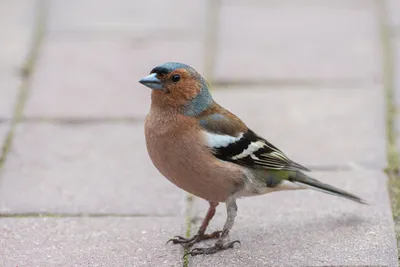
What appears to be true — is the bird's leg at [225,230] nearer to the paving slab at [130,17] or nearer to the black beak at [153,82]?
the black beak at [153,82]

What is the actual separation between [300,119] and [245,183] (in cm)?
171

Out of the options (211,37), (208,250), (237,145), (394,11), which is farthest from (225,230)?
(394,11)

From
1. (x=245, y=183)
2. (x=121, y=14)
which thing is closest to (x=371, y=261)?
(x=245, y=183)

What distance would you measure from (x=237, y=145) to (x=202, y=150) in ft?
0.88

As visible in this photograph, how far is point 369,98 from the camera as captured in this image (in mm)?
6117

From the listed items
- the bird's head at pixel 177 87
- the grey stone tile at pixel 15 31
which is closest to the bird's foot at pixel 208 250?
the bird's head at pixel 177 87

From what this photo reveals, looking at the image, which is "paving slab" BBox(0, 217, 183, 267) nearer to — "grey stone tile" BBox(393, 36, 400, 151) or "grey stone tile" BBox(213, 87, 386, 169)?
"grey stone tile" BBox(213, 87, 386, 169)

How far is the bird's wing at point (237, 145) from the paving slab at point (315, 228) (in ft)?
1.09

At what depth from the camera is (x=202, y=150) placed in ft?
13.4

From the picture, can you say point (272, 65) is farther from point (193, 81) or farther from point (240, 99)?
point (193, 81)

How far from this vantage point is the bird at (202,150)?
408cm

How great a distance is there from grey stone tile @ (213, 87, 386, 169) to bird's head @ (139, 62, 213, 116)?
1258 millimetres

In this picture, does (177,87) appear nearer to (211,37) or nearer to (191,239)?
(191,239)

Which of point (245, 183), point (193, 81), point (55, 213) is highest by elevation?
point (193, 81)
